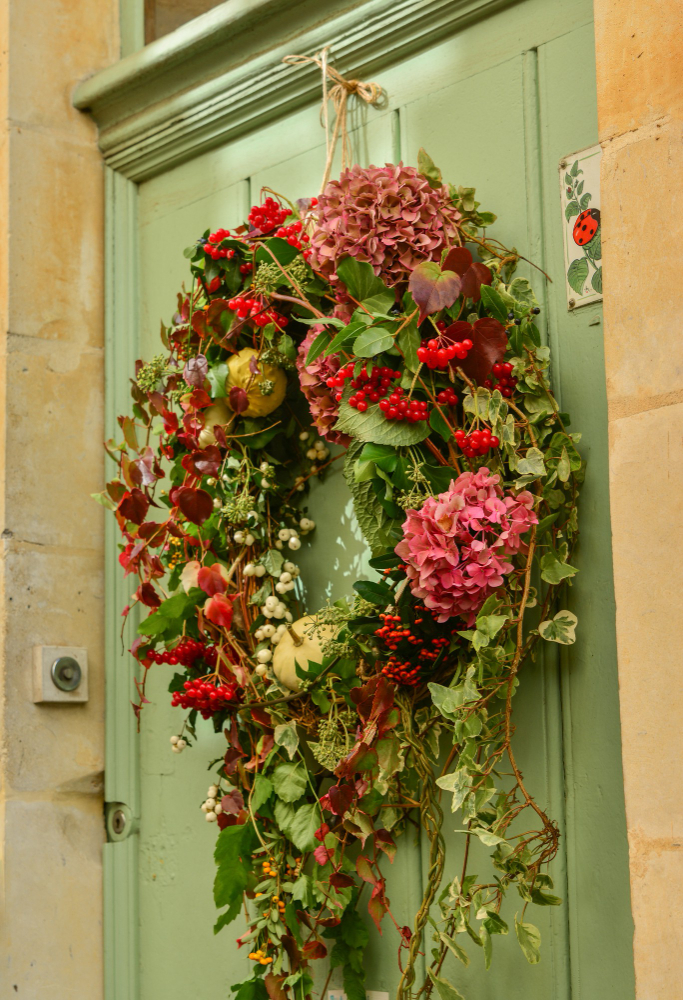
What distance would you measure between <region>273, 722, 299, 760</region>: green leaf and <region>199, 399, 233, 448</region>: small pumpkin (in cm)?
43

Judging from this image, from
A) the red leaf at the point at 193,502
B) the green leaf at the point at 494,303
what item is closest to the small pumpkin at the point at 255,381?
the red leaf at the point at 193,502

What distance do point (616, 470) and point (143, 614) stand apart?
1.16 metres

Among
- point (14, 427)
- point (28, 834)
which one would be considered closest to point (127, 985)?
point (28, 834)

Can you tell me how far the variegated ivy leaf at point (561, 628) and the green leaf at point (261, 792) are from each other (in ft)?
1.52

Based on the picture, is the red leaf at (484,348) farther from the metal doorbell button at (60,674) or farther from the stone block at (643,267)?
the metal doorbell button at (60,674)

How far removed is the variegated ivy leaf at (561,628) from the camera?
52.2 inches

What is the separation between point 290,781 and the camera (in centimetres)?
152

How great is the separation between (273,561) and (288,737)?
260 mm

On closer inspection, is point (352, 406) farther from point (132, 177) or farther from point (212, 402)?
point (132, 177)

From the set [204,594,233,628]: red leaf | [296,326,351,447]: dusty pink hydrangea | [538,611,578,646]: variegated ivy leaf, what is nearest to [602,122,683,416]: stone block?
[538,611,578,646]: variegated ivy leaf

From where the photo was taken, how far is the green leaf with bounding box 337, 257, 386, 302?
142 centimetres

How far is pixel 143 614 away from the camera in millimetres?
1999

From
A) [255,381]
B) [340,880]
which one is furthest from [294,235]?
[340,880]

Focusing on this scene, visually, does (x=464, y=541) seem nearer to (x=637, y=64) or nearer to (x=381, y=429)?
(x=381, y=429)
